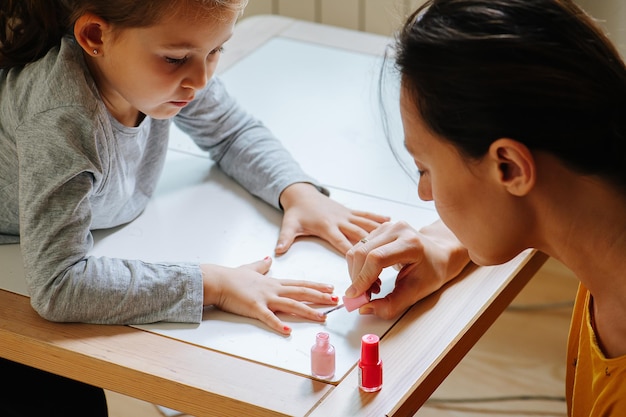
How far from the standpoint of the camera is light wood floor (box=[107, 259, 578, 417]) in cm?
187

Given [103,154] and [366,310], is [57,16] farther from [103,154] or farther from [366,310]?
[366,310]

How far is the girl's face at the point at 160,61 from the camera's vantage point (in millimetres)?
1145

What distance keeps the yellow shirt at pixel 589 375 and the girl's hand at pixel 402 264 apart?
6.4 inches

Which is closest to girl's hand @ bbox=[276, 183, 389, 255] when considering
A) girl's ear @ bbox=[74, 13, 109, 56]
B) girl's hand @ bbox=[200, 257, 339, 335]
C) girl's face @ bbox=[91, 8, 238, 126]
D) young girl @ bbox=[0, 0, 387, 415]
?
young girl @ bbox=[0, 0, 387, 415]

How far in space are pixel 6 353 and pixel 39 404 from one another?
24 centimetres

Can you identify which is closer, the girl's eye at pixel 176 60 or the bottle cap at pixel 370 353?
the bottle cap at pixel 370 353

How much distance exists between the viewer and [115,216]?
4.24 feet

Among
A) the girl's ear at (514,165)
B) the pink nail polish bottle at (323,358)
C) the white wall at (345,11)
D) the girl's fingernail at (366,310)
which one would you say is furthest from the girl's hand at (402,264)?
the white wall at (345,11)

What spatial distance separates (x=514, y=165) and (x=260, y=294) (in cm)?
38

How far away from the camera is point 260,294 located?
1.13 metres

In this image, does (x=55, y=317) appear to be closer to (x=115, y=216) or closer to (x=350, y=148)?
(x=115, y=216)

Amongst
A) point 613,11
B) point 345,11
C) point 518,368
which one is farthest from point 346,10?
point 518,368

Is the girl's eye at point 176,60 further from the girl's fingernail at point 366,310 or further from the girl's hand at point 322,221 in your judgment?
the girl's fingernail at point 366,310

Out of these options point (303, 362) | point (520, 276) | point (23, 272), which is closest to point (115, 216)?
point (23, 272)
